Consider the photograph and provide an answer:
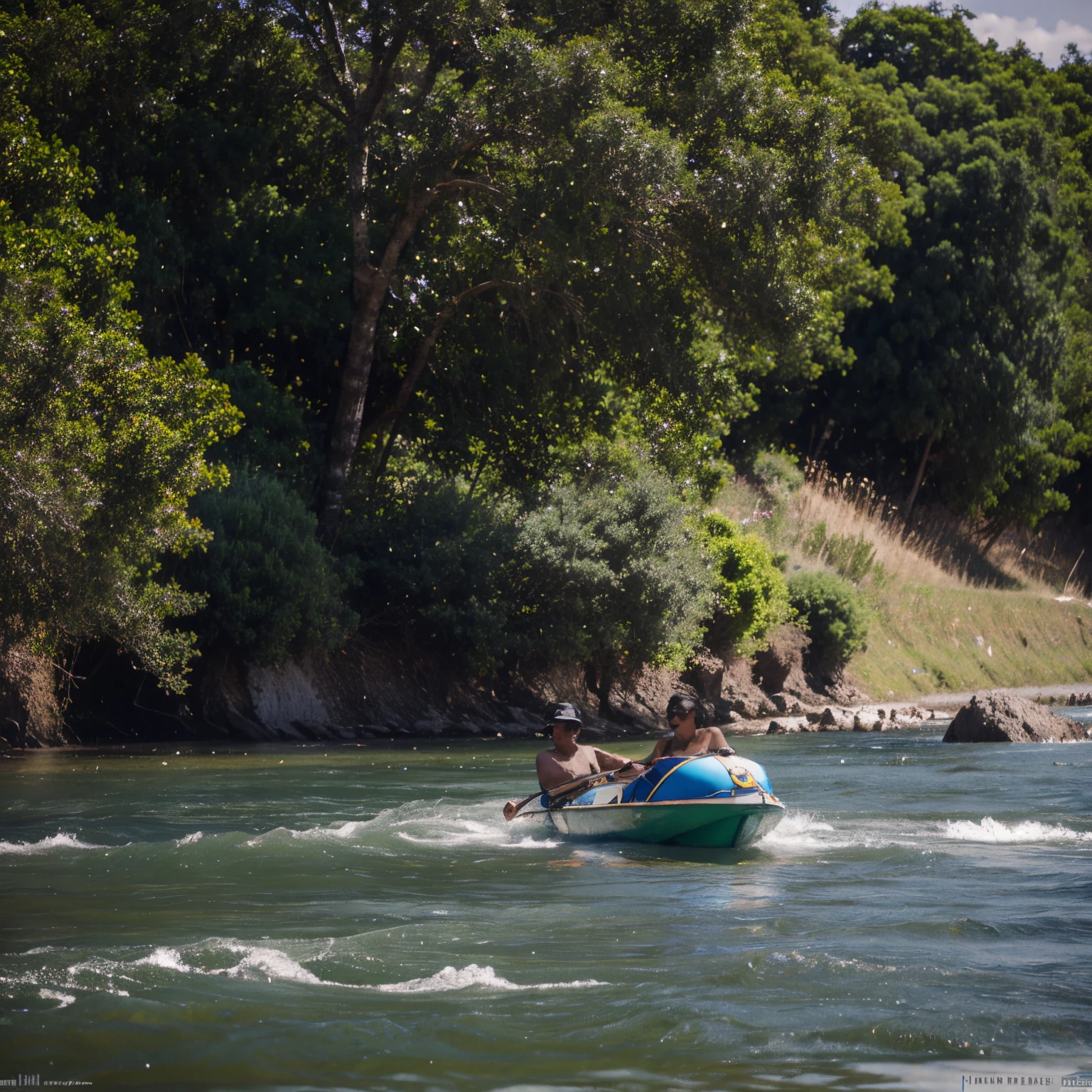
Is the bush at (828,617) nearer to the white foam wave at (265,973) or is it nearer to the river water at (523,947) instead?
the river water at (523,947)

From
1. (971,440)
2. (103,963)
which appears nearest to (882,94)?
(971,440)

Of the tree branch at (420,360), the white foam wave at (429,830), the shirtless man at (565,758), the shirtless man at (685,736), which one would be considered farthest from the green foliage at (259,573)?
the shirtless man at (685,736)

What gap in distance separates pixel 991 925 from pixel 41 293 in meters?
10.6

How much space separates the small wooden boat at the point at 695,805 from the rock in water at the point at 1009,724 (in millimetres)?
9414

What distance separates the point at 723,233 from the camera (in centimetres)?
1952

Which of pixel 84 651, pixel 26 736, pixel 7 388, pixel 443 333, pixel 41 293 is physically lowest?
pixel 26 736

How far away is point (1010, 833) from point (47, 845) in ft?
25.9

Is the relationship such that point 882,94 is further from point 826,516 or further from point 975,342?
point 826,516

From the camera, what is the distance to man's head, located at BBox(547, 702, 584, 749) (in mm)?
12570

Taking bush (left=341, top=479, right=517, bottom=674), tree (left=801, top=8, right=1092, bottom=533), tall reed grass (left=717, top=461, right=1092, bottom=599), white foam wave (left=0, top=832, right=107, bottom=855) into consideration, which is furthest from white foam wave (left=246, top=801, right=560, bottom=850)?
tree (left=801, top=8, right=1092, bottom=533)

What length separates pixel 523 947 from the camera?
7.26m

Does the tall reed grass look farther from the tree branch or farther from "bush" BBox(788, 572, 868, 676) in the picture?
the tree branch

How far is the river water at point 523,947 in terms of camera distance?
5.34 meters

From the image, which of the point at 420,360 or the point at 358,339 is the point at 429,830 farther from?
the point at 420,360
